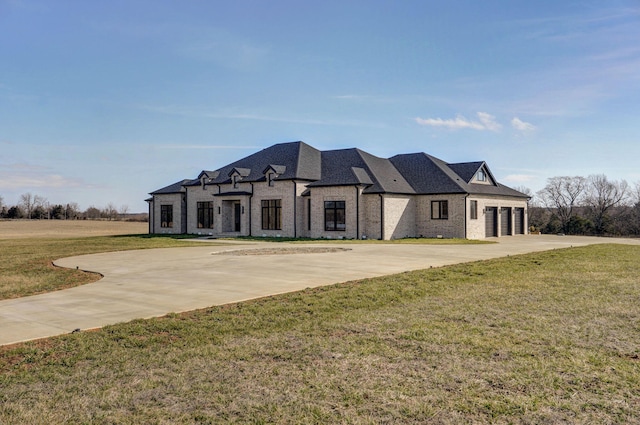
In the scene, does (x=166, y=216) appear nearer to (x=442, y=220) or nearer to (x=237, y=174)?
(x=237, y=174)

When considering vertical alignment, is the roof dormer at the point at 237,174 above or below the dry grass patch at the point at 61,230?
above

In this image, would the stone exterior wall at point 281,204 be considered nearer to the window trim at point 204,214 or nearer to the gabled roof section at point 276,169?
the gabled roof section at point 276,169

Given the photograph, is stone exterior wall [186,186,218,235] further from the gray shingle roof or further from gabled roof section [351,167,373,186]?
gabled roof section [351,167,373,186]

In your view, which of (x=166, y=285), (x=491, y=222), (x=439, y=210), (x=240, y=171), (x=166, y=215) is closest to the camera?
(x=166, y=285)

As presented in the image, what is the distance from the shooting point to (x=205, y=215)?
41500 millimetres

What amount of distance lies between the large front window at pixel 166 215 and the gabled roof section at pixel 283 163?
6.60m

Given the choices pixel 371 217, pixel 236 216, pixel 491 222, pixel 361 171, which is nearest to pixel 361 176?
pixel 361 171

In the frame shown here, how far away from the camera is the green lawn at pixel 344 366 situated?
4180 mm

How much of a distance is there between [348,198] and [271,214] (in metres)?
6.72

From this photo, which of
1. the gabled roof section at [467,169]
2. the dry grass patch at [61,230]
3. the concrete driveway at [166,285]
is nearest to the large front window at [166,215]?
the dry grass patch at [61,230]

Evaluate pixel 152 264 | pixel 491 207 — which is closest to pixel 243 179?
pixel 491 207

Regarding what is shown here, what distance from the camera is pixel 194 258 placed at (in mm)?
18500

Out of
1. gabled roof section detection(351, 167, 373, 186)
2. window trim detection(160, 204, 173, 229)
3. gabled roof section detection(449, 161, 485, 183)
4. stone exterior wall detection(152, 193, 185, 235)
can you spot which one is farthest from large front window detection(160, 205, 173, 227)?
gabled roof section detection(449, 161, 485, 183)

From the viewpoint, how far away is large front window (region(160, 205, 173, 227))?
147ft
